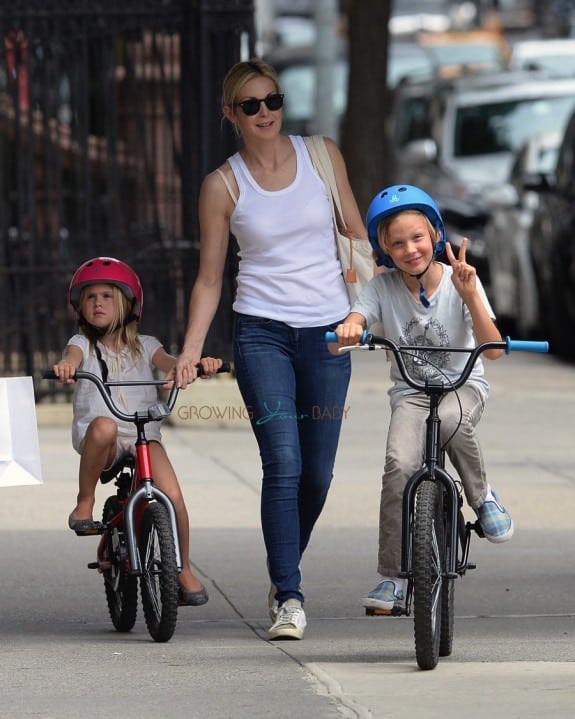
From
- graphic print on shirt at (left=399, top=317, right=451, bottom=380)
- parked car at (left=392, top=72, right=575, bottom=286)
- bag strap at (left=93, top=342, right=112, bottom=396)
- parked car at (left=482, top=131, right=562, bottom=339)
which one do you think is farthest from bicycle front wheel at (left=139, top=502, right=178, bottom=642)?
parked car at (left=392, top=72, right=575, bottom=286)

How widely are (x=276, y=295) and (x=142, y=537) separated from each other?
931 millimetres

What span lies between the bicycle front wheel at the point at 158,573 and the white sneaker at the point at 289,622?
13.7 inches

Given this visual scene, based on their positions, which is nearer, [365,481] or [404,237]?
[404,237]

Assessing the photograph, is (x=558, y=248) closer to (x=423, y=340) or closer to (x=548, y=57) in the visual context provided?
(x=423, y=340)

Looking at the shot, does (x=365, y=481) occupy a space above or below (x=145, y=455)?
below

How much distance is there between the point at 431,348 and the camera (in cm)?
630

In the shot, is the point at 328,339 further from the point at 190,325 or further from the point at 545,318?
the point at 545,318

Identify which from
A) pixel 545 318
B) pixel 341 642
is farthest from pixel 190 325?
pixel 545 318

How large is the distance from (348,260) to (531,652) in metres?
1.46

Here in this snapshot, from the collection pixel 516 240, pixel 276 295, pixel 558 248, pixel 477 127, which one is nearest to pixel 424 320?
pixel 276 295

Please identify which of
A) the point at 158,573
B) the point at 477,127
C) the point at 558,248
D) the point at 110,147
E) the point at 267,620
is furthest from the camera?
the point at 477,127

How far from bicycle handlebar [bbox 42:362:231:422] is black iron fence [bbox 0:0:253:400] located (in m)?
5.41

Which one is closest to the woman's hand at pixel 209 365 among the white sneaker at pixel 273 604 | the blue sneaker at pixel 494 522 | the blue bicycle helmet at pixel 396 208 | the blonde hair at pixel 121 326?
the blonde hair at pixel 121 326

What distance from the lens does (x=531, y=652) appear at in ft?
21.6
